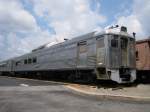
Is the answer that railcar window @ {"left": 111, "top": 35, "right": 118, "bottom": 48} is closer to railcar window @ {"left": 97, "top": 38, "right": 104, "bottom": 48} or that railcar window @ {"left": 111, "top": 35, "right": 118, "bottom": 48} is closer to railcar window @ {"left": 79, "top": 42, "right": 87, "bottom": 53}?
railcar window @ {"left": 97, "top": 38, "right": 104, "bottom": 48}

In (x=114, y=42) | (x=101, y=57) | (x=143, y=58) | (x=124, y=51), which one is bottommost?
(x=101, y=57)

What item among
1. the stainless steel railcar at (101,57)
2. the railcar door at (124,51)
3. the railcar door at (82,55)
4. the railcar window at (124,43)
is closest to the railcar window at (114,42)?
the stainless steel railcar at (101,57)

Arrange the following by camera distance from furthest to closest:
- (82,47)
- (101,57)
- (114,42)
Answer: (82,47)
(114,42)
(101,57)

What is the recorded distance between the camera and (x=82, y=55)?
741 inches

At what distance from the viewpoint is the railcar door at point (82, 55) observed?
60.6 feet

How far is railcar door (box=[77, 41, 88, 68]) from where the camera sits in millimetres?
18469

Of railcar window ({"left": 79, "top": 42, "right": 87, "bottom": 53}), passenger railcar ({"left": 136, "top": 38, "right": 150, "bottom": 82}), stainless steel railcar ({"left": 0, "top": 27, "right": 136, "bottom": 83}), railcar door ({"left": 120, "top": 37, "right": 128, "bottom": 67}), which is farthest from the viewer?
passenger railcar ({"left": 136, "top": 38, "right": 150, "bottom": 82})

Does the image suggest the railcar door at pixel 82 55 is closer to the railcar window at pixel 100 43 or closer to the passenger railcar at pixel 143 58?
the railcar window at pixel 100 43

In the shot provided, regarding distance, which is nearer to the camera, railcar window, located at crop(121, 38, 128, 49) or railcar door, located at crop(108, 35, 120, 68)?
railcar door, located at crop(108, 35, 120, 68)

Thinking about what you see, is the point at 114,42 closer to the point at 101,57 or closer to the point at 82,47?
the point at 101,57

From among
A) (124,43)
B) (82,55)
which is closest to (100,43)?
(124,43)

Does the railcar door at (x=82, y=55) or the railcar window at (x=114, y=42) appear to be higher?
the railcar window at (x=114, y=42)

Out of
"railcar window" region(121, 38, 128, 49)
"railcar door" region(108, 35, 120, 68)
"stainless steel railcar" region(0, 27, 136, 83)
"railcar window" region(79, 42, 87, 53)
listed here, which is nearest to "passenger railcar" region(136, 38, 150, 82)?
"stainless steel railcar" region(0, 27, 136, 83)

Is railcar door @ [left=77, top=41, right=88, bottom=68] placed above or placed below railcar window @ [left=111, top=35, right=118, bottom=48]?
below
